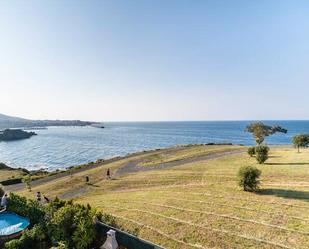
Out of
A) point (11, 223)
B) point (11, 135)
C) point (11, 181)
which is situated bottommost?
point (11, 135)

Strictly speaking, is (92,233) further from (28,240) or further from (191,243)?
(191,243)

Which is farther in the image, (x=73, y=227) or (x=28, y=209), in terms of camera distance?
(x=28, y=209)

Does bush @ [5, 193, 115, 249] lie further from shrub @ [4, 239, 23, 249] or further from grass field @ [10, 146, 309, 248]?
grass field @ [10, 146, 309, 248]

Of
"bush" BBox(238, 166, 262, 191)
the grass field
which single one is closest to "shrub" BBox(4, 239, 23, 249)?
the grass field

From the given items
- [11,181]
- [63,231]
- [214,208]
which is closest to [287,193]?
[214,208]

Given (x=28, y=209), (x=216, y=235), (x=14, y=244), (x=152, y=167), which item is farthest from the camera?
(x=152, y=167)

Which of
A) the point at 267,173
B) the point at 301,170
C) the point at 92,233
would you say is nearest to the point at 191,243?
the point at 92,233

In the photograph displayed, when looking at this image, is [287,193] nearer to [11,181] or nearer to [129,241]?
[129,241]
